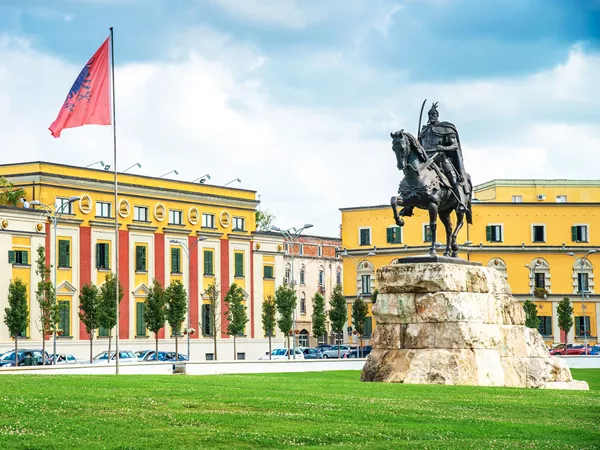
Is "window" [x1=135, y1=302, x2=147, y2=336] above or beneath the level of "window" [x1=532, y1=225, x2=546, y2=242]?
beneath

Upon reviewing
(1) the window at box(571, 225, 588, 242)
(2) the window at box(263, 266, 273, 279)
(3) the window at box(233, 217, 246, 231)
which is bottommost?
(2) the window at box(263, 266, 273, 279)

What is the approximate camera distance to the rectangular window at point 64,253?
3413 inches

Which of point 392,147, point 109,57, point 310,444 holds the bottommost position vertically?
point 310,444

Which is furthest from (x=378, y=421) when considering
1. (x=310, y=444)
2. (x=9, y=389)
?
(x=9, y=389)

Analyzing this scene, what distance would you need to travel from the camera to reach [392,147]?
33.5 m

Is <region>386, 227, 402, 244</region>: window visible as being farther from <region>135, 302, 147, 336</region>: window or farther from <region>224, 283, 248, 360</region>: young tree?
<region>135, 302, 147, 336</region>: window

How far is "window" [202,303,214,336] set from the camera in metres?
99.2

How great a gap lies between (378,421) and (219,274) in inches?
3182

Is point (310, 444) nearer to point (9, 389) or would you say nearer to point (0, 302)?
point (9, 389)

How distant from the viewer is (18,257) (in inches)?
3250

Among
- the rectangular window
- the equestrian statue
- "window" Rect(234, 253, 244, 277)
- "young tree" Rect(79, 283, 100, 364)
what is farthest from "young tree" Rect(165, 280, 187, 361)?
the equestrian statue

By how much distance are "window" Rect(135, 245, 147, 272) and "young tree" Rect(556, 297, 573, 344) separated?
39.4 m

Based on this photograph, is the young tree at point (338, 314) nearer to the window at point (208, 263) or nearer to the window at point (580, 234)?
the window at point (208, 263)

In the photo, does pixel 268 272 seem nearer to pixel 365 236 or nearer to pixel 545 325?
pixel 365 236
